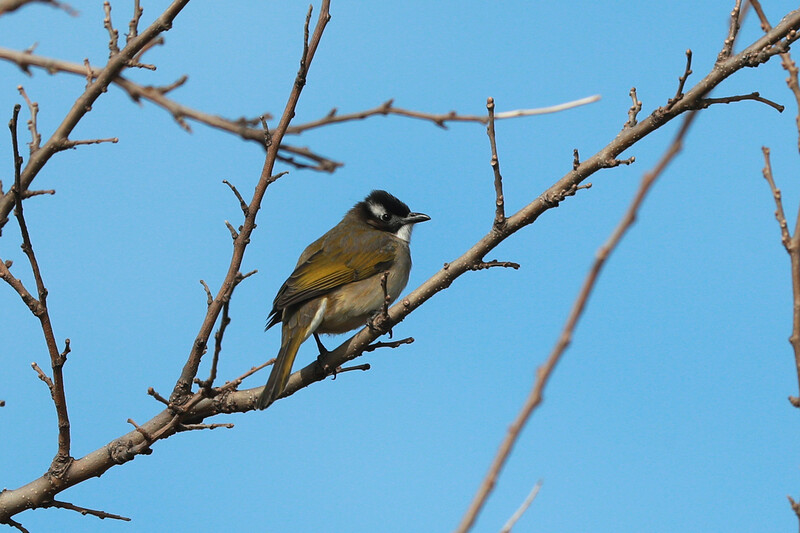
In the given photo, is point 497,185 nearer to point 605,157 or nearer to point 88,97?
point 605,157

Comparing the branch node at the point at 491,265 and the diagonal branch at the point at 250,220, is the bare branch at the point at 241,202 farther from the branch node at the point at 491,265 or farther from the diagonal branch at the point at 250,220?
the branch node at the point at 491,265

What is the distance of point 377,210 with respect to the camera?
941cm

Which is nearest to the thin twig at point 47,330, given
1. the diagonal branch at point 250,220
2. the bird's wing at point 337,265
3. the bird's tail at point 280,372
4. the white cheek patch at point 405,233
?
the diagonal branch at point 250,220

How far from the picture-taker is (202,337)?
195 inches

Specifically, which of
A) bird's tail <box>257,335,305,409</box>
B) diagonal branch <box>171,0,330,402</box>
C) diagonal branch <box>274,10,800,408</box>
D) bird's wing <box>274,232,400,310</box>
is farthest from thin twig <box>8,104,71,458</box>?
bird's wing <box>274,232,400,310</box>

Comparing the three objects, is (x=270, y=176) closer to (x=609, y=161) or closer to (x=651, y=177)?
(x=609, y=161)

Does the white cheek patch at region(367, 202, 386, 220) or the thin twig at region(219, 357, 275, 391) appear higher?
the white cheek patch at region(367, 202, 386, 220)

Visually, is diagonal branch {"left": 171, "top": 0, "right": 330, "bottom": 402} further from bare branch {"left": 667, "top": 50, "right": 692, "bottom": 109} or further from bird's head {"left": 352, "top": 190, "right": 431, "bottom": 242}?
bird's head {"left": 352, "top": 190, "right": 431, "bottom": 242}

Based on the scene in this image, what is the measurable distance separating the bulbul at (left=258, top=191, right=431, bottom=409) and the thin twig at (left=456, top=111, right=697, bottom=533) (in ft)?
14.7

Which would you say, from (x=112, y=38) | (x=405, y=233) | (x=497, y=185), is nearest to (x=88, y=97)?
(x=112, y=38)

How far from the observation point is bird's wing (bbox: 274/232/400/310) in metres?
7.39

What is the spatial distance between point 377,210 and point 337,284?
6.78 ft

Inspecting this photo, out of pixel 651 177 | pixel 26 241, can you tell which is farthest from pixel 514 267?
pixel 651 177

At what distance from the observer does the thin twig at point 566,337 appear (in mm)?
1652
